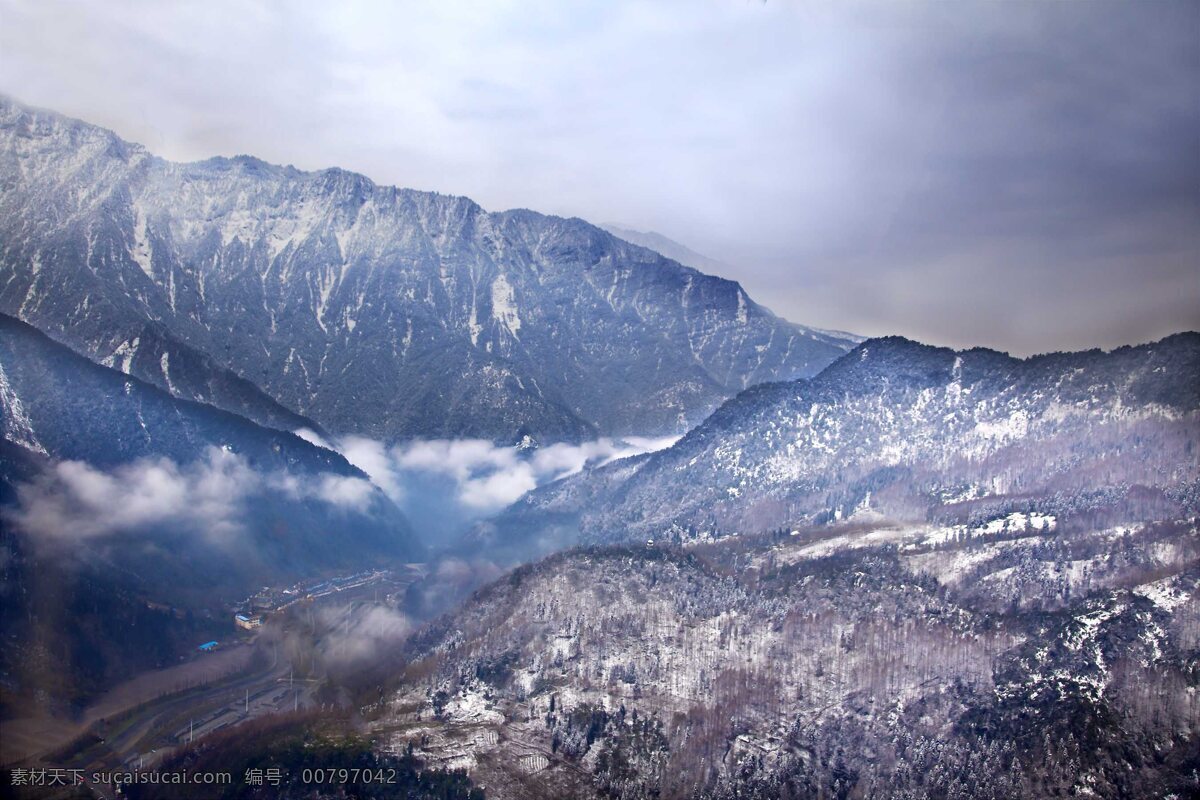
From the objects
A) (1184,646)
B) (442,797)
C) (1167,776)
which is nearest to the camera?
(1167,776)

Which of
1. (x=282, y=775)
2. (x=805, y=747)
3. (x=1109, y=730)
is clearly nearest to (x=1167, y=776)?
(x=1109, y=730)

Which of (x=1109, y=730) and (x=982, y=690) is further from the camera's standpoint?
(x=982, y=690)

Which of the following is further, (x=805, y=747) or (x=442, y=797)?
(x=805, y=747)

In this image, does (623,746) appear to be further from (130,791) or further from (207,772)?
(130,791)

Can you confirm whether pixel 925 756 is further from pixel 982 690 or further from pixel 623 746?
pixel 623 746

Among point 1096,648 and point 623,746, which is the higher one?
point 1096,648

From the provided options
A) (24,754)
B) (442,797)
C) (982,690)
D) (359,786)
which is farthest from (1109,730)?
(24,754)

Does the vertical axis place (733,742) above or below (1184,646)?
below

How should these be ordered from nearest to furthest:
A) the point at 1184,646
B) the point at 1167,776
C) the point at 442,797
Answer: the point at 1167,776 < the point at 442,797 < the point at 1184,646
